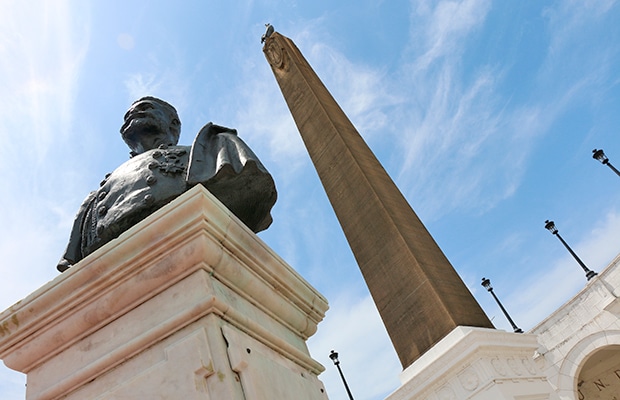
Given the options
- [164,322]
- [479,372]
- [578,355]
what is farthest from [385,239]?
[164,322]

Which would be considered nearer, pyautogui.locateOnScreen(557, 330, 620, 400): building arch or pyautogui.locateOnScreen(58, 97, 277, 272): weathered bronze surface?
pyautogui.locateOnScreen(58, 97, 277, 272): weathered bronze surface

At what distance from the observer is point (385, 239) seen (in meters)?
12.2

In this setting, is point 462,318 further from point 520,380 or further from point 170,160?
point 170,160

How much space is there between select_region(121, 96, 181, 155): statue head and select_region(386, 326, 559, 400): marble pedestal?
711 cm

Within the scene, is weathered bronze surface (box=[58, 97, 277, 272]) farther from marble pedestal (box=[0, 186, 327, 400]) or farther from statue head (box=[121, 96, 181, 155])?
marble pedestal (box=[0, 186, 327, 400])

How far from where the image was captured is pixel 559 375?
51.5 ft

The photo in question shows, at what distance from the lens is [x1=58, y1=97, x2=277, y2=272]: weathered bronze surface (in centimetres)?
237

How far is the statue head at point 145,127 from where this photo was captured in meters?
2.96

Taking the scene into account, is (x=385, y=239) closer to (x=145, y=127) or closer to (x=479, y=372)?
(x=479, y=372)

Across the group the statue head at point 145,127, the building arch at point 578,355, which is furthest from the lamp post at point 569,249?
the statue head at point 145,127

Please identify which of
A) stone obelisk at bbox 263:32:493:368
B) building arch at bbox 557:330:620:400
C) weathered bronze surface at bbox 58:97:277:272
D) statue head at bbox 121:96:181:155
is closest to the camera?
weathered bronze surface at bbox 58:97:277:272

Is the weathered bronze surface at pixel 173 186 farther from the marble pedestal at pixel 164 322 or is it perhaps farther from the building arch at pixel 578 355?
the building arch at pixel 578 355

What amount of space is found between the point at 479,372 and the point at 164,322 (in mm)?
7811

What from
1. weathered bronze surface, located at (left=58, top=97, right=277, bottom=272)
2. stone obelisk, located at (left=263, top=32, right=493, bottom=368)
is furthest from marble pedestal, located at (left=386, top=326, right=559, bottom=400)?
weathered bronze surface, located at (left=58, top=97, right=277, bottom=272)
